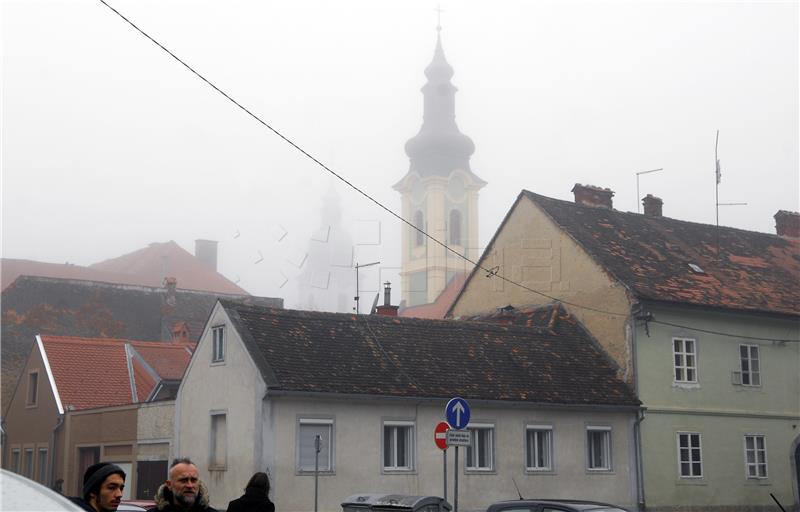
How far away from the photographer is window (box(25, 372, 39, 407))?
3738cm

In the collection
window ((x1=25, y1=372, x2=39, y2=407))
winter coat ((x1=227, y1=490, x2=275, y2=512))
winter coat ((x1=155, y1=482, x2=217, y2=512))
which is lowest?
winter coat ((x1=227, y1=490, x2=275, y2=512))

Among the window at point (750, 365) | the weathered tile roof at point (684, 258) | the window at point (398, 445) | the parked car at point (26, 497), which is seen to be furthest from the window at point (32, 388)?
the parked car at point (26, 497)

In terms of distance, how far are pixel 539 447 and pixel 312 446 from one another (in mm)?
6512

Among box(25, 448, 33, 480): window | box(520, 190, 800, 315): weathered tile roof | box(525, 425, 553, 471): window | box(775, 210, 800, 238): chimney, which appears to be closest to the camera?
box(525, 425, 553, 471): window

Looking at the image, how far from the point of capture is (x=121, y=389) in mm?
37406

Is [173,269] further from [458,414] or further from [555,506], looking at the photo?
[555,506]

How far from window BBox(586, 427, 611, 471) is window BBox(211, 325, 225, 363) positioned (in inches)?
387

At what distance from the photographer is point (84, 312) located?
48562 mm

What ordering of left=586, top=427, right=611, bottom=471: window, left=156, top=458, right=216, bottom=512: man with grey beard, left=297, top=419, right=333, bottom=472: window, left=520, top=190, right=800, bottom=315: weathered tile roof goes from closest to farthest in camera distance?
left=156, top=458, right=216, bottom=512: man with grey beard < left=297, top=419, right=333, bottom=472: window < left=586, top=427, right=611, bottom=471: window < left=520, top=190, right=800, bottom=315: weathered tile roof

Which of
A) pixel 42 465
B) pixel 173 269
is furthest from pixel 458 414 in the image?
pixel 173 269

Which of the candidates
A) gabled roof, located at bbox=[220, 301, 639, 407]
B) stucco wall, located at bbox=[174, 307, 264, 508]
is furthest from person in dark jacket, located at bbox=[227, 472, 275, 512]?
stucco wall, located at bbox=[174, 307, 264, 508]

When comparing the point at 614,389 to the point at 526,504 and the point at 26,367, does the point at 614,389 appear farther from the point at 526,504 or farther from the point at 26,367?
the point at 26,367

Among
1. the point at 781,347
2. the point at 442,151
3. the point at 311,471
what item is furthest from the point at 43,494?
the point at 442,151

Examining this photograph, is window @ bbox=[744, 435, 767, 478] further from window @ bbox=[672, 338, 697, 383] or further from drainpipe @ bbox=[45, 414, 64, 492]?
drainpipe @ bbox=[45, 414, 64, 492]
